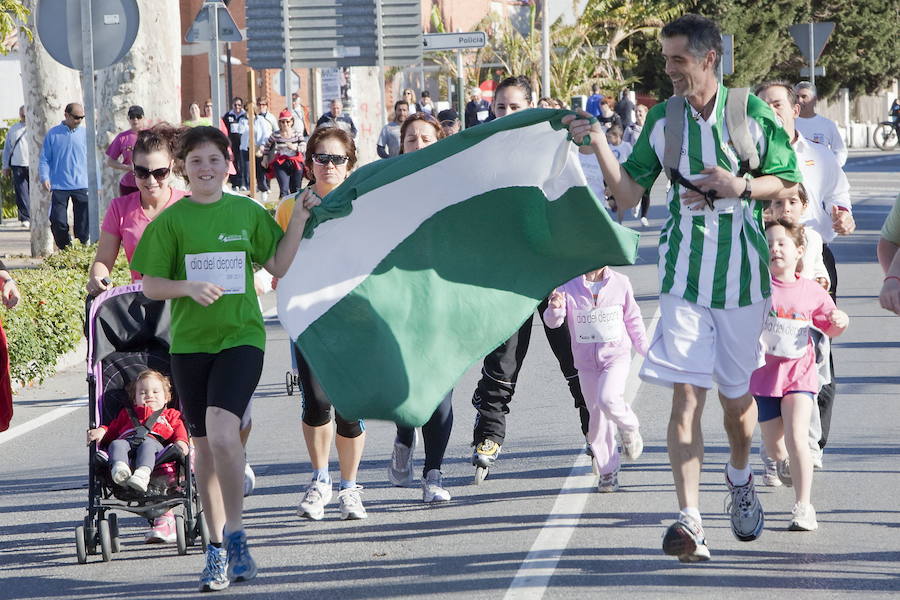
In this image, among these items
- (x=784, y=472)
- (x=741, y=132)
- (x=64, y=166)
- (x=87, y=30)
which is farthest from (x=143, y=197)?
(x=64, y=166)

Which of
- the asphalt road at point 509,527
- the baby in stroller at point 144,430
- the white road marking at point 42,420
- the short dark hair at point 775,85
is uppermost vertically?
the short dark hair at point 775,85

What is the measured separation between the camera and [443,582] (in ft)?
21.2

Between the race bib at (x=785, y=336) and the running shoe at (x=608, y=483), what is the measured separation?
116 centimetres

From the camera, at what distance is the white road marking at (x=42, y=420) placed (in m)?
10.2

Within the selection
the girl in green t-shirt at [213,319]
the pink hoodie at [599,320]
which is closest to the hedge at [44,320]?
the pink hoodie at [599,320]

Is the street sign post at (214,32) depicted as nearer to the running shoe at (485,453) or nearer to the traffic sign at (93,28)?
the traffic sign at (93,28)

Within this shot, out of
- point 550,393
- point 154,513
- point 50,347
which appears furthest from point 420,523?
point 50,347

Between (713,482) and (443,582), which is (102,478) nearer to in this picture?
(443,582)

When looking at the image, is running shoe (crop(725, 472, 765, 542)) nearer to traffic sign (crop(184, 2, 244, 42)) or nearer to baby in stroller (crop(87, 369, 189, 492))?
baby in stroller (crop(87, 369, 189, 492))

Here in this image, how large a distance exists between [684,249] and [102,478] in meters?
2.86

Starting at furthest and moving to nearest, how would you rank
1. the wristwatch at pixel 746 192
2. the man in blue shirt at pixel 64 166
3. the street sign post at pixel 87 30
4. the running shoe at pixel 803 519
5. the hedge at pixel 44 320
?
the man in blue shirt at pixel 64 166
the street sign post at pixel 87 30
the hedge at pixel 44 320
the running shoe at pixel 803 519
the wristwatch at pixel 746 192

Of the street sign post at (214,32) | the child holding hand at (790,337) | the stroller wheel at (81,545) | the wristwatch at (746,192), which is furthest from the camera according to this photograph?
the street sign post at (214,32)

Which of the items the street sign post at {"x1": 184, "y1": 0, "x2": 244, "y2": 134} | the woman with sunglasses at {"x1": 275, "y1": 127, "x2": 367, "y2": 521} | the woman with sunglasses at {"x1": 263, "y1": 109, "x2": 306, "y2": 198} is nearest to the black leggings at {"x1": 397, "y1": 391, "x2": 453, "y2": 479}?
the woman with sunglasses at {"x1": 275, "y1": 127, "x2": 367, "y2": 521}

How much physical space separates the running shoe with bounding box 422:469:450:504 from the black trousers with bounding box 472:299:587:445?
1.72ft
